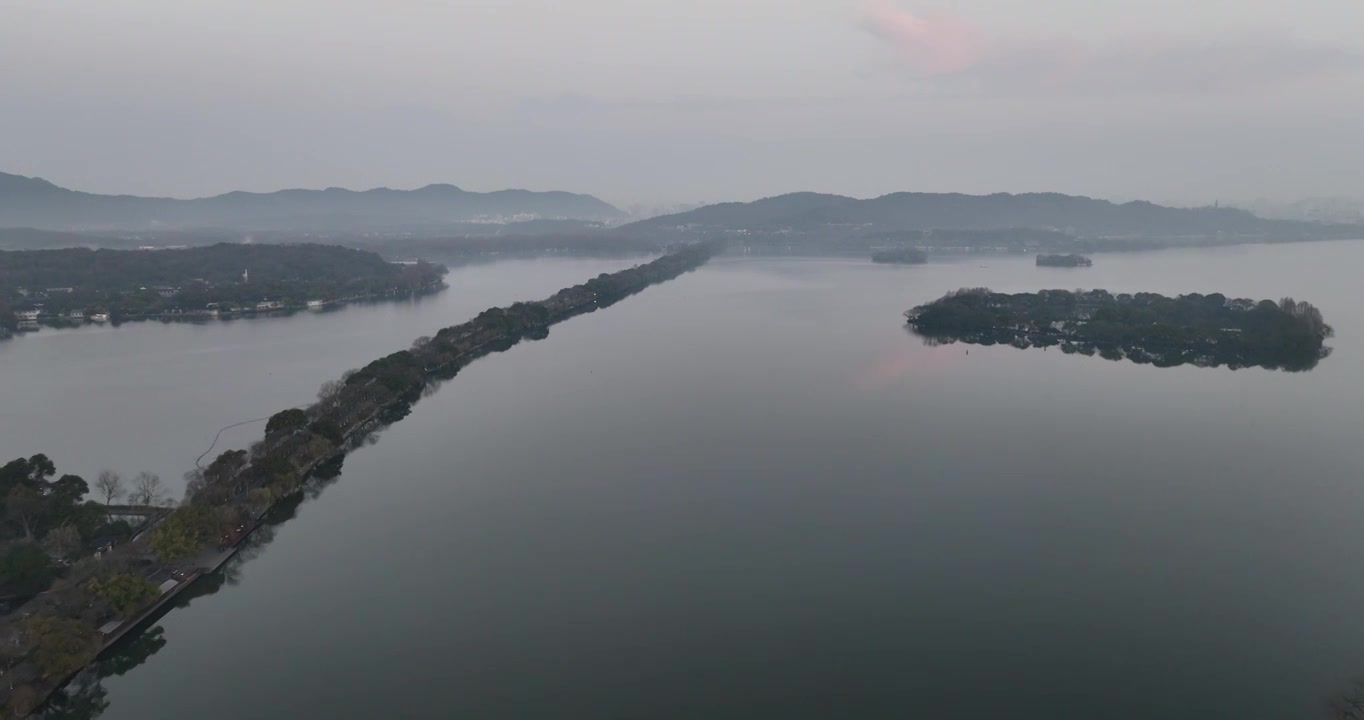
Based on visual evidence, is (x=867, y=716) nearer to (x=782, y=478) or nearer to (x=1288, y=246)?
(x=782, y=478)

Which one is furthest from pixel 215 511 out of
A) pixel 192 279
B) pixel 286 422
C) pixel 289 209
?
pixel 289 209

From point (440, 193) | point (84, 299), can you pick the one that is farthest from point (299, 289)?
point (440, 193)

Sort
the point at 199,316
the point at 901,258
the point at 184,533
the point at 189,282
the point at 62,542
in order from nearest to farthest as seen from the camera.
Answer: the point at 62,542 < the point at 184,533 < the point at 199,316 < the point at 189,282 < the point at 901,258

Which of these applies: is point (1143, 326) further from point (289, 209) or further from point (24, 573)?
point (289, 209)

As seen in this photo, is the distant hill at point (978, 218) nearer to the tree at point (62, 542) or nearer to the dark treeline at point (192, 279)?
the dark treeline at point (192, 279)

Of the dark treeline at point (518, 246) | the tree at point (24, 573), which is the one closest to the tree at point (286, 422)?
the tree at point (24, 573)
